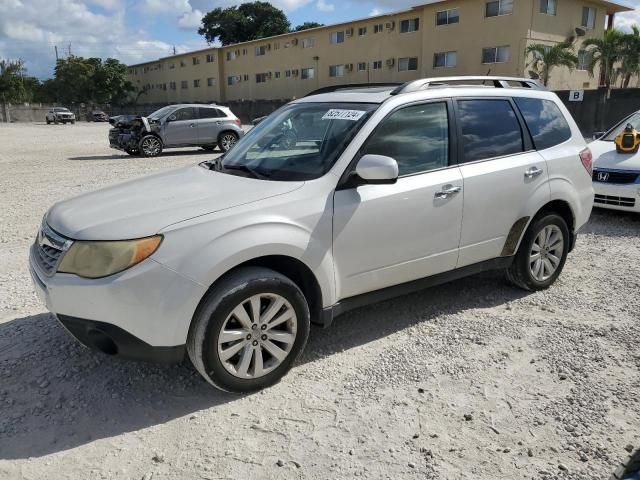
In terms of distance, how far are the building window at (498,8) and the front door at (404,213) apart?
31.9 metres

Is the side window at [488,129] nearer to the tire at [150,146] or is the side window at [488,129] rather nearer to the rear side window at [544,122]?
the rear side window at [544,122]

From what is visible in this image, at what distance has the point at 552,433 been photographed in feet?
9.47

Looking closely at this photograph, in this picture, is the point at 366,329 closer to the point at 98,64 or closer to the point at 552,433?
the point at 552,433

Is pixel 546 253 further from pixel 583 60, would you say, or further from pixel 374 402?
pixel 583 60

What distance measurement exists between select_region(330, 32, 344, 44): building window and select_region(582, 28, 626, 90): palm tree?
17.8 meters

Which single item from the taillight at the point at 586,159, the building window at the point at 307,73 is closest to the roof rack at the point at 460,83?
the taillight at the point at 586,159

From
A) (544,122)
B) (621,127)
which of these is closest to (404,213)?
(544,122)

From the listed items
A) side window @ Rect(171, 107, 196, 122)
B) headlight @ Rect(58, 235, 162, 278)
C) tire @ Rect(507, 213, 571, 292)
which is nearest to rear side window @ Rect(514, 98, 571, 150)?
tire @ Rect(507, 213, 571, 292)

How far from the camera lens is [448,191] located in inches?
152

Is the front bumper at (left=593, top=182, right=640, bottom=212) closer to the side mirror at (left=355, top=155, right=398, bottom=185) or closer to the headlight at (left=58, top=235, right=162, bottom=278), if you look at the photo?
the side mirror at (left=355, top=155, right=398, bottom=185)

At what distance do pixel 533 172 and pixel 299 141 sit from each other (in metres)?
1.94

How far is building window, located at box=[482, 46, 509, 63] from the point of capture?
3222cm

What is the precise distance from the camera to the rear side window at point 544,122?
462 cm

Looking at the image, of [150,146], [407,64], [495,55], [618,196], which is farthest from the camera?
[407,64]
